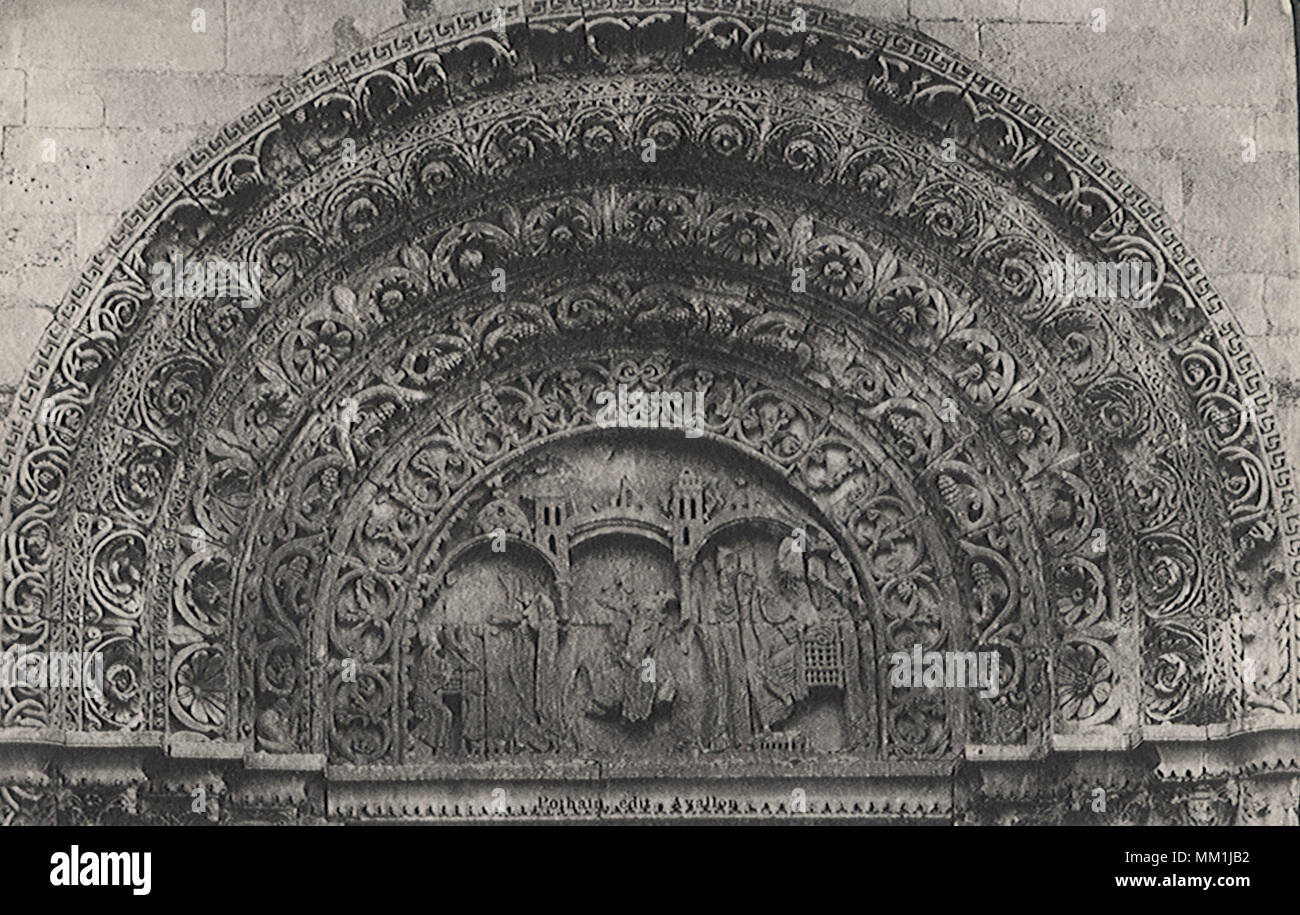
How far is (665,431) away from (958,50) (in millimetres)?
1971

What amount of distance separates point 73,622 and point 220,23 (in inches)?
97.9

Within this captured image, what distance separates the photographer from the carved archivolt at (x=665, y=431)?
11.0m

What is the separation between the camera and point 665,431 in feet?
38.2

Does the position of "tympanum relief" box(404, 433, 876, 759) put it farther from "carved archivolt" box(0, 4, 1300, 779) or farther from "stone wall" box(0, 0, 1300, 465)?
"stone wall" box(0, 0, 1300, 465)

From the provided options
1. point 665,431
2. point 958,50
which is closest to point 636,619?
point 665,431

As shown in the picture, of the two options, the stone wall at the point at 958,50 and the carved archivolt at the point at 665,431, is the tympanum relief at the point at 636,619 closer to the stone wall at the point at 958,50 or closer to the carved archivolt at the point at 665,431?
the carved archivolt at the point at 665,431

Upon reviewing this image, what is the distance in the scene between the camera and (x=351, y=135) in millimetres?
11227

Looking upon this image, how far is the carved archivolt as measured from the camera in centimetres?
1095

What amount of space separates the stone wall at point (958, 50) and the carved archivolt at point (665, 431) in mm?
116

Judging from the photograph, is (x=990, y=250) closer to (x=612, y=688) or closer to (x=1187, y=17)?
(x=1187, y=17)

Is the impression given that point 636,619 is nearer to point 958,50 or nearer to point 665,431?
point 665,431

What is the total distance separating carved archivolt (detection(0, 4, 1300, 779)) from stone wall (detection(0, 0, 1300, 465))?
0.38 feet

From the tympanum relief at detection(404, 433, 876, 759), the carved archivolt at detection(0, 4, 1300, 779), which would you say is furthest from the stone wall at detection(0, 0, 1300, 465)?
the tympanum relief at detection(404, 433, 876, 759)
